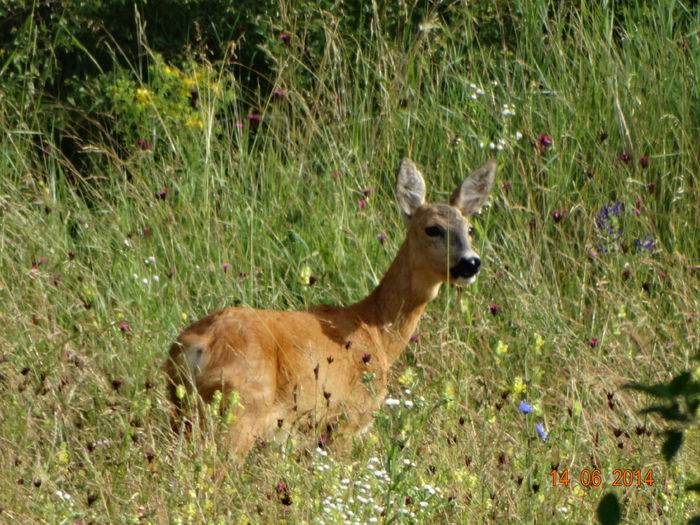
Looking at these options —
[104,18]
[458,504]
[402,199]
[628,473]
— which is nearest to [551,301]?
[402,199]

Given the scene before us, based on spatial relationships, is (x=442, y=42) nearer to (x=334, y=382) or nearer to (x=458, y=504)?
(x=334, y=382)

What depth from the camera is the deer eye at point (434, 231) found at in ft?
18.2

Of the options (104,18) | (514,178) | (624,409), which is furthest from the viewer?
(104,18)

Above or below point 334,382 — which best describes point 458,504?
above

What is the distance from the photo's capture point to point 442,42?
7129 millimetres

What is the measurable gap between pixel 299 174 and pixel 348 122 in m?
0.47

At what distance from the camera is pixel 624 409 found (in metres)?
4.28

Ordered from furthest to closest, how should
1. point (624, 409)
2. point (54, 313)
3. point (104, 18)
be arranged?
point (104, 18)
point (54, 313)
point (624, 409)

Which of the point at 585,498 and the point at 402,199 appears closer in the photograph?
the point at 585,498
